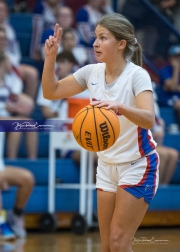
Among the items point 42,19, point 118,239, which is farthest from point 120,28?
point 42,19

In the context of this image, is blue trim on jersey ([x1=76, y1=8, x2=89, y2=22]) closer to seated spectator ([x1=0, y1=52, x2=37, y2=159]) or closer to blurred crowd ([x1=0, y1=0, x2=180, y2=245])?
blurred crowd ([x1=0, y1=0, x2=180, y2=245])

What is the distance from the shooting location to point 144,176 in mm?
3543

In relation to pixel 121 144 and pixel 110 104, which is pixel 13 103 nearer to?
pixel 121 144

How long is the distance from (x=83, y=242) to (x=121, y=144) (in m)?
2.51

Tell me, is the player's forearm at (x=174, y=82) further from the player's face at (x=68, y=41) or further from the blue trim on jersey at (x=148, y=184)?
the blue trim on jersey at (x=148, y=184)

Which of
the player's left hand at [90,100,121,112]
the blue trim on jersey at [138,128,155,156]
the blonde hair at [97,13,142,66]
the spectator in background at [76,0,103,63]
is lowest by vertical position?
the blue trim on jersey at [138,128,155,156]

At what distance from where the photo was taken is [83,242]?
19.2 ft

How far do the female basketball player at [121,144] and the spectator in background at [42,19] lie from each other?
168 inches

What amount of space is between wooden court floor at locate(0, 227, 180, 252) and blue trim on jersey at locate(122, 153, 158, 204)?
1.56 meters

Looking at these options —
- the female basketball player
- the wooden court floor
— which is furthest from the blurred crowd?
the female basketball player

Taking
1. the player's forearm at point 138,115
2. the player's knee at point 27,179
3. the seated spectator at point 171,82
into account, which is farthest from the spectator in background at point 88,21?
the player's forearm at point 138,115

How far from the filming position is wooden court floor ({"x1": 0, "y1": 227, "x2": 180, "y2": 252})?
17.8 ft

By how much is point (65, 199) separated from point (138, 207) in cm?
316

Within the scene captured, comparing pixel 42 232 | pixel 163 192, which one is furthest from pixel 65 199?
pixel 163 192
